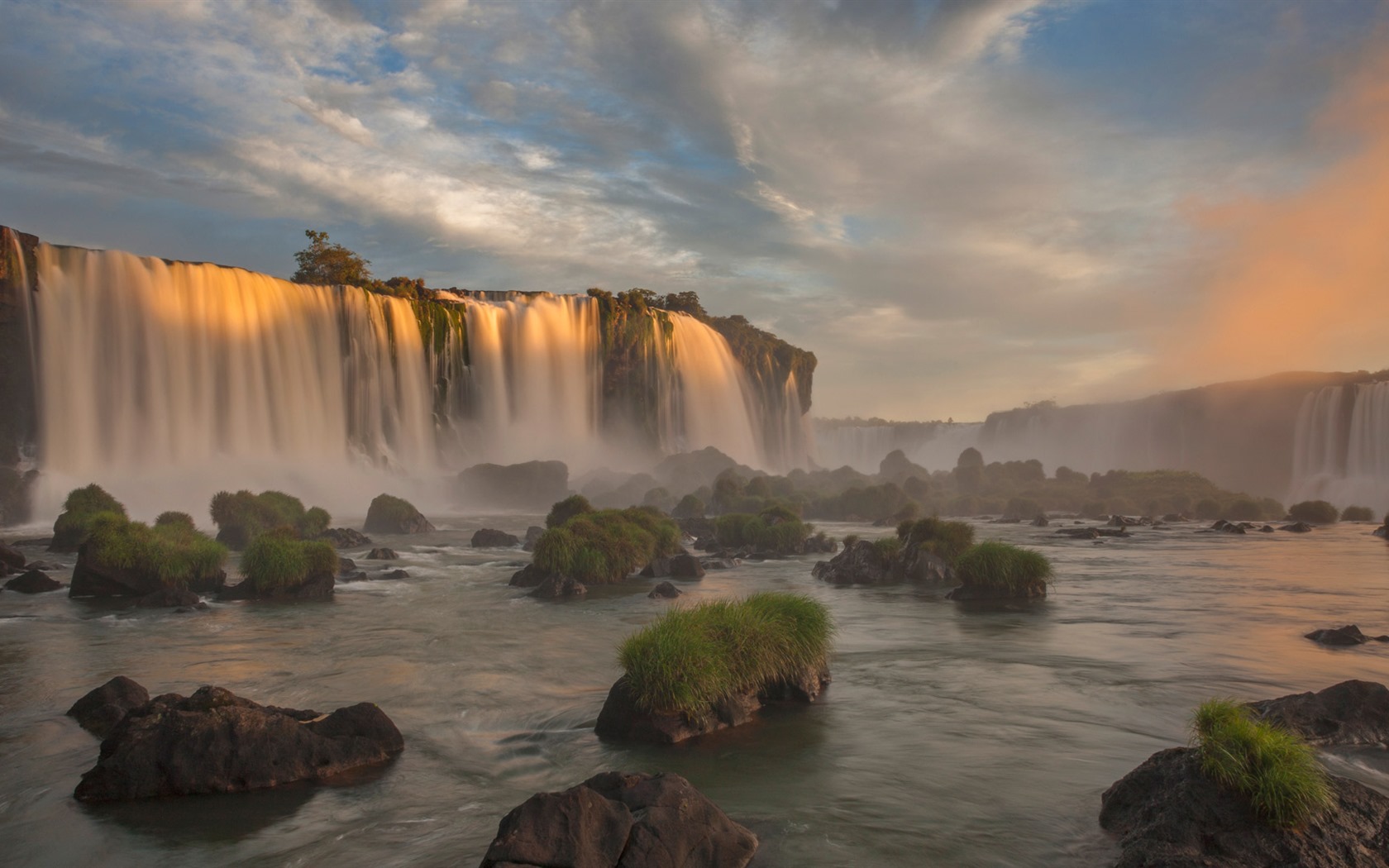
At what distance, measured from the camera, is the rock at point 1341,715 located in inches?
336

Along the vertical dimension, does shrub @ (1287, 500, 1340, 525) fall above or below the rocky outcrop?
above

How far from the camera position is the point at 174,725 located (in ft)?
26.0

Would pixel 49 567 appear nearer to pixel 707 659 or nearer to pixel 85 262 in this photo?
pixel 707 659

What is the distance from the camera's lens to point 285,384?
50.0 meters

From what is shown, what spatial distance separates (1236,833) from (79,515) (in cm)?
3121

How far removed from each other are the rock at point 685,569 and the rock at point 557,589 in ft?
11.4

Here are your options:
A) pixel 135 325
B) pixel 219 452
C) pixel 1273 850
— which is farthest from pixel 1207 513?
pixel 135 325

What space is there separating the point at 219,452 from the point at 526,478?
18.1 meters

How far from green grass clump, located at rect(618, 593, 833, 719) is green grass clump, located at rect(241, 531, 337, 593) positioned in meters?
12.6

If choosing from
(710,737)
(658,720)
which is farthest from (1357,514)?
(658,720)

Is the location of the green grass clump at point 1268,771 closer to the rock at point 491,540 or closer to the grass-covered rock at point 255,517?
the rock at point 491,540

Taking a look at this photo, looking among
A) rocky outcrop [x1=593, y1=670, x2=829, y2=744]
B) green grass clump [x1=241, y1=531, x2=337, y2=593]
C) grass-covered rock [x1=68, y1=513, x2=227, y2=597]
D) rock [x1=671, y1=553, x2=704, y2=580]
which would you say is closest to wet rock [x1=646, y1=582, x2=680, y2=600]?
rock [x1=671, y1=553, x2=704, y2=580]

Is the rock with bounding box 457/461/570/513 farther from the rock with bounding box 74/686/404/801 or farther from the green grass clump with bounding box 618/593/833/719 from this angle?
the rock with bounding box 74/686/404/801

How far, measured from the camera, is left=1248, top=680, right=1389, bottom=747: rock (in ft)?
28.0
